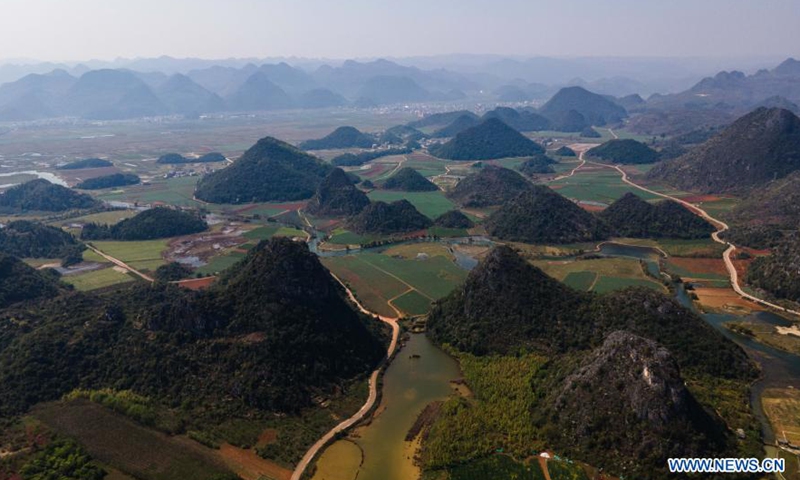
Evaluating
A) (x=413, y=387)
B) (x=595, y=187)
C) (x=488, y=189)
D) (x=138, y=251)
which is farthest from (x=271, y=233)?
(x=595, y=187)

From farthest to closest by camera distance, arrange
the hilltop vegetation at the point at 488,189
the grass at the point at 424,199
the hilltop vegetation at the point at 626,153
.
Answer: the hilltop vegetation at the point at 626,153 → the hilltop vegetation at the point at 488,189 → the grass at the point at 424,199

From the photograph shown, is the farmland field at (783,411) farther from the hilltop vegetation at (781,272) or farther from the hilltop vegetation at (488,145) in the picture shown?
the hilltop vegetation at (488,145)

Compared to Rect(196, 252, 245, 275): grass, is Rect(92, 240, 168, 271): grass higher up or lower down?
higher up

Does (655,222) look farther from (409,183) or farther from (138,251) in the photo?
(138,251)

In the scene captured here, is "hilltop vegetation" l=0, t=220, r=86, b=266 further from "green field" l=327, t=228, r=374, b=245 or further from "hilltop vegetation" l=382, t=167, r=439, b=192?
"hilltop vegetation" l=382, t=167, r=439, b=192

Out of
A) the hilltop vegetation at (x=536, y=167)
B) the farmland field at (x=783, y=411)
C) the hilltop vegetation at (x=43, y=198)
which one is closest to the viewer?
the farmland field at (x=783, y=411)

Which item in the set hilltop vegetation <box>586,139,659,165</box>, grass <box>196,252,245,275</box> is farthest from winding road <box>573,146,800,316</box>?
grass <box>196,252,245,275</box>

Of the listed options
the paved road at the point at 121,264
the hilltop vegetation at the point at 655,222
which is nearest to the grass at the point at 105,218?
the paved road at the point at 121,264
